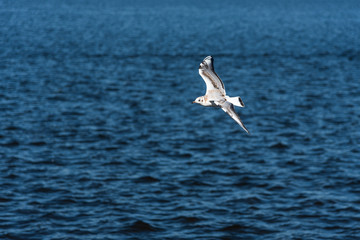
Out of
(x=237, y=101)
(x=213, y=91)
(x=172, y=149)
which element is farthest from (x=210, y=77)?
(x=172, y=149)

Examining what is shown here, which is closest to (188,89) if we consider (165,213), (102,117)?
(102,117)

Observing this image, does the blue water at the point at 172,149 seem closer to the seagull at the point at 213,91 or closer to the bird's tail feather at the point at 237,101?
the seagull at the point at 213,91

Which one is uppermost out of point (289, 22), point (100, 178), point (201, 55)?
point (289, 22)

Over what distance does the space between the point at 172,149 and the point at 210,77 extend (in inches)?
1255

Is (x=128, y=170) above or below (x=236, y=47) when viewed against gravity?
below

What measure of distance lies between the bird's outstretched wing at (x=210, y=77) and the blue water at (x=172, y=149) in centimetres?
1946

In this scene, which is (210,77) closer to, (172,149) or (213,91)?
(213,91)

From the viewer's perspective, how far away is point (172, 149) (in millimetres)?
43938

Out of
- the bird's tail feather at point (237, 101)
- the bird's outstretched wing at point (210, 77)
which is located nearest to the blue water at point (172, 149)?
the bird's outstretched wing at point (210, 77)

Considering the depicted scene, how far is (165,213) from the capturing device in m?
33.0

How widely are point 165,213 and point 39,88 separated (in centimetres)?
3696

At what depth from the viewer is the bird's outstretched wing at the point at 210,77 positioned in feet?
39.4

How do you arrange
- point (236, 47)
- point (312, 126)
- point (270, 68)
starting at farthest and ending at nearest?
point (236, 47), point (270, 68), point (312, 126)

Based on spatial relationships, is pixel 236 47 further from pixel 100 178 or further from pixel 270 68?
pixel 100 178
